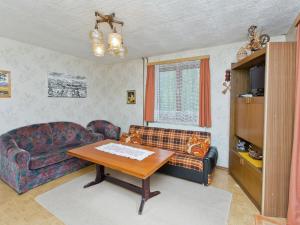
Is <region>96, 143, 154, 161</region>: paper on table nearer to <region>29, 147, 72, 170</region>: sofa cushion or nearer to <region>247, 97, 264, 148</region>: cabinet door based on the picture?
<region>29, 147, 72, 170</region>: sofa cushion

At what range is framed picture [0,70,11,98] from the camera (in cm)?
283

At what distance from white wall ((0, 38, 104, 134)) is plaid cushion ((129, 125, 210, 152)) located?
5.92 feet

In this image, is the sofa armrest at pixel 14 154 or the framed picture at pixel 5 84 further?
the framed picture at pixel 5 84

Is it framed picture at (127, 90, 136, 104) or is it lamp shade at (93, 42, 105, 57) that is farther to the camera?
framed picture at (127, 90, 136, 104)

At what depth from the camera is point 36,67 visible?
3.30 metres

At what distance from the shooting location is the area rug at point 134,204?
5.99 ft

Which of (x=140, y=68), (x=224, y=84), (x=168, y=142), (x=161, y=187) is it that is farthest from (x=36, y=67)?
(x=224, y=84)

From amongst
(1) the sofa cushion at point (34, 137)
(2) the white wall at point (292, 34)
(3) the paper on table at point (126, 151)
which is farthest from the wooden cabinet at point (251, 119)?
(1) the sofa cushion at point (34, 137)

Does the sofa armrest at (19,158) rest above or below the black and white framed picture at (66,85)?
below

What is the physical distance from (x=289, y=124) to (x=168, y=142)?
Answer: 2022mm

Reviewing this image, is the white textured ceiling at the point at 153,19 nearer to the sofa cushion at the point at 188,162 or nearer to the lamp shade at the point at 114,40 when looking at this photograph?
the lamp shade at the point at 114,40

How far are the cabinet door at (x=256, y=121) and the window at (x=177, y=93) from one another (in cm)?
119

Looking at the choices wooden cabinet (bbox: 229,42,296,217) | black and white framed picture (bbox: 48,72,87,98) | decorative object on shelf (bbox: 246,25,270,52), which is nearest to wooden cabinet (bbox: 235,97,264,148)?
wooden cabinet (bbox: 229,42,296,217)

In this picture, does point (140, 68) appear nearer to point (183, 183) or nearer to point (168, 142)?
point (168, 142)
